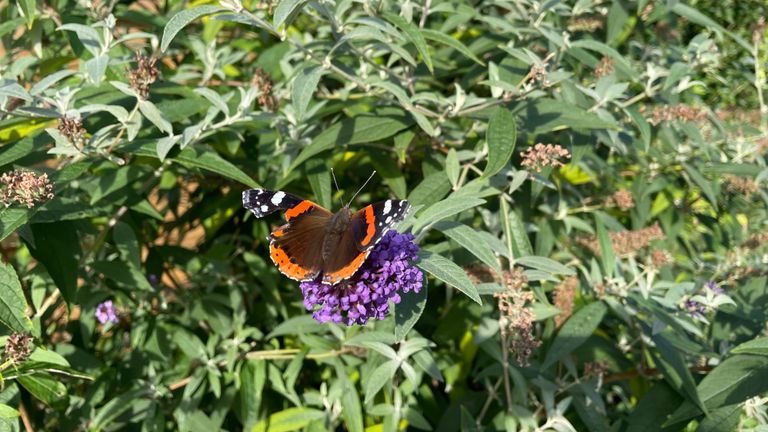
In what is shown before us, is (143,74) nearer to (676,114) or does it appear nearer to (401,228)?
(401,228)

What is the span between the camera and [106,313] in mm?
2416

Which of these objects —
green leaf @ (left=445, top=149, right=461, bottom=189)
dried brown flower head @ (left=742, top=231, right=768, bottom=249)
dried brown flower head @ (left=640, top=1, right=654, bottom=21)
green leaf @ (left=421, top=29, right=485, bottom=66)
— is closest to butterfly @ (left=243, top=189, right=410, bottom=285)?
green leaf @ (left=445, top=149, right=461, bottom=189)

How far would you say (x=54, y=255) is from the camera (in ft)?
6.66

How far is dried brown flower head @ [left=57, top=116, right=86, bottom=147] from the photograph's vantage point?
1868mm

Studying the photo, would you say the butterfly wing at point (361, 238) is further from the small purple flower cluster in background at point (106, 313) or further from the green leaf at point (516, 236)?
the small purple flower cluster in background at point (106, 313)

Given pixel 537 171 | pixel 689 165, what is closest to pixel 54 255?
pixel 537 171

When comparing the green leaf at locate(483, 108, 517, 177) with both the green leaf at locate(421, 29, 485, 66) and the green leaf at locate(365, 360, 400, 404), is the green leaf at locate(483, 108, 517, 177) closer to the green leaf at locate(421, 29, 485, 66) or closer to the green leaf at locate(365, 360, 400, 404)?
the green leaf at locate(421, 29, 485, 66)

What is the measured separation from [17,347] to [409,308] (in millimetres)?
973

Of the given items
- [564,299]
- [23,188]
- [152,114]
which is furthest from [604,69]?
[23,188]

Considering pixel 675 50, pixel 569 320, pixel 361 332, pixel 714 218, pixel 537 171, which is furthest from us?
pixel 714 218

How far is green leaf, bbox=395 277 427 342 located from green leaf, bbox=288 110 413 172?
1.96 feet

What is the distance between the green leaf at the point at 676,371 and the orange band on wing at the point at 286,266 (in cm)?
115

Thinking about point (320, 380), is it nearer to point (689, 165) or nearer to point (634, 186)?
point (634, 186)

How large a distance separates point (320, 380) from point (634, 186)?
1496 mm
